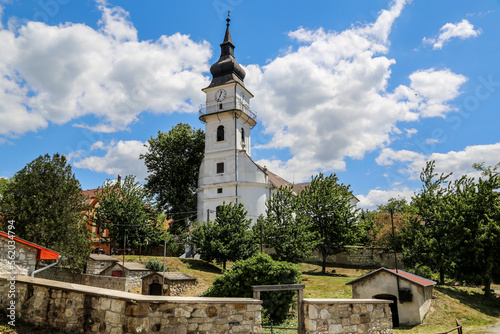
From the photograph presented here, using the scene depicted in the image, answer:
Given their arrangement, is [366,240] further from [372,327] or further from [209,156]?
[372,327]

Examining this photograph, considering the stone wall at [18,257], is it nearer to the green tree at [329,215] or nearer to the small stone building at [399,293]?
the small stone building at [399,293]

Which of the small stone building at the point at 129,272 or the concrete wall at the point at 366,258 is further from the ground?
the concrete wall at the point at 366,258

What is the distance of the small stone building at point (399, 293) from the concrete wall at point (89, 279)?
13.0m

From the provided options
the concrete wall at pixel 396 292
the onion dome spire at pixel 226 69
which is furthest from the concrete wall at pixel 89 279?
the onion dome spire at pixel 226 69

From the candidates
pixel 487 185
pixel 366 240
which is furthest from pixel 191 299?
pixel 366 240

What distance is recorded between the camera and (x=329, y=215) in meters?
31.9

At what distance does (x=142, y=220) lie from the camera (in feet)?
98.1

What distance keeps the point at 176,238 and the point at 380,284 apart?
21.9 meters

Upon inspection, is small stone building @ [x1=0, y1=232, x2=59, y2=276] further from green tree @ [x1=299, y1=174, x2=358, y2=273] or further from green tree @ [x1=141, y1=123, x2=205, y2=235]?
green tree @ [x1=141, y1=123, x2=205, y2=235]

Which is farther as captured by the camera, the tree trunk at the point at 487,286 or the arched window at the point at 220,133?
the arched window at the point at 220,133

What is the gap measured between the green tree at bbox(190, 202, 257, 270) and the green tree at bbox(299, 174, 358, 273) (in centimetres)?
642

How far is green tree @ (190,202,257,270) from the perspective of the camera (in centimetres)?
2611

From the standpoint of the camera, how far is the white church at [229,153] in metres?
35.5

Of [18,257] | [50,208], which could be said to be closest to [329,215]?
[50,208]
